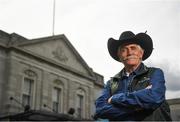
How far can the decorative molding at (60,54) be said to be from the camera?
25.4m

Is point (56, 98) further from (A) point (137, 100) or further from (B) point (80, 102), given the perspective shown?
(A) point (137, 100)

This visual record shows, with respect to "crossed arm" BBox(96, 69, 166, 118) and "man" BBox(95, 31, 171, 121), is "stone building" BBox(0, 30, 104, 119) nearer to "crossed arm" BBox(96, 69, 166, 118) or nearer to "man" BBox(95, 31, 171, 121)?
"man" BBox(95, 31, 171, 121)

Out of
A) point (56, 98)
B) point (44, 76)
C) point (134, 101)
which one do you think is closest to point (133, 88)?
point (134, 101)

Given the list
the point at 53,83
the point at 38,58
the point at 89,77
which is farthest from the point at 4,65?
the point at 89,77

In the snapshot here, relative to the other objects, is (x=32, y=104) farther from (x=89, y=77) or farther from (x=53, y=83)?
(x=89, y=77)

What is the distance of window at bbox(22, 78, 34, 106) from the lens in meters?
22.7

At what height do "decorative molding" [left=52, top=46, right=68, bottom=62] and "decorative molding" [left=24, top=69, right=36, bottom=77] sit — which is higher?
"decorative molding" [left=52, top=46, right=68, bottom=62]

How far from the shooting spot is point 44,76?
79.2 ft

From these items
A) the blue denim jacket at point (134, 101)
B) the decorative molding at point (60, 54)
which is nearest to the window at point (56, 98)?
the decorative molding at point (60, 54)

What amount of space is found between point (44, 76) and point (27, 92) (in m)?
1.76

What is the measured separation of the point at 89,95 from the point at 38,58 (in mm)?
5944

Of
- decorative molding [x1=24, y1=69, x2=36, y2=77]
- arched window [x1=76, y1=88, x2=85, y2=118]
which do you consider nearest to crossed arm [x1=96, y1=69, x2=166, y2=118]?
decorative molding [x1=24, y1=69, x2=36, y2=77]

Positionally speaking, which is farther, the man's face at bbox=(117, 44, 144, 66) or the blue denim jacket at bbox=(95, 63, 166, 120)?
the man's face at bbox=(117, 44, 144, 66)

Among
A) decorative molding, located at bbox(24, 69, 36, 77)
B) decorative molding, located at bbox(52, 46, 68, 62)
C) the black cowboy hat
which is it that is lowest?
the black cowboy hat
